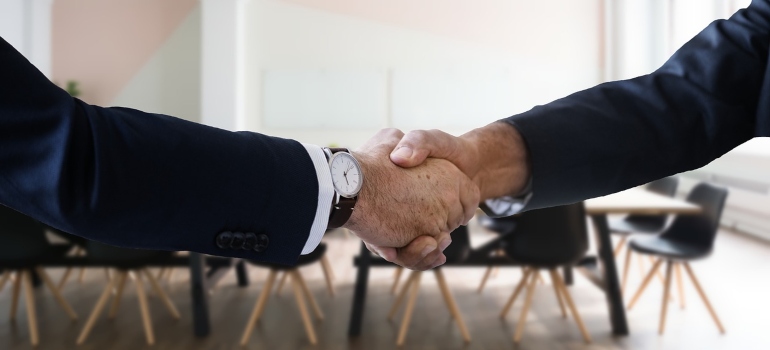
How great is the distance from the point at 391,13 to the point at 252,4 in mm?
1808

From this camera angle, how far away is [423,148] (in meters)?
1.25

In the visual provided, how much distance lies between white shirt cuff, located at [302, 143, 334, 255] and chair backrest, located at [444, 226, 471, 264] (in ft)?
9.17

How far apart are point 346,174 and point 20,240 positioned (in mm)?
3371

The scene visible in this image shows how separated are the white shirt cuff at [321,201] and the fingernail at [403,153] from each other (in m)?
0.22

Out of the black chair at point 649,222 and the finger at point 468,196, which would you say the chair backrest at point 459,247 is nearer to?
the black chair at point 649,222

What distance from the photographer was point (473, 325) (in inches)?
155

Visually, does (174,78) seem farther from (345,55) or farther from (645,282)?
(645,282)

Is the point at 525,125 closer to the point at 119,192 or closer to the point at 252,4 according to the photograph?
the point at 119,192

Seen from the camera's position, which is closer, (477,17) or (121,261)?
(121,261)

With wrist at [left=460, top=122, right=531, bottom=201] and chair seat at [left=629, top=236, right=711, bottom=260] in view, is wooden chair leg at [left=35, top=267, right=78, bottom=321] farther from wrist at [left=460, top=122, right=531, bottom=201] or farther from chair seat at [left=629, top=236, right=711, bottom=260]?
wrist at [left=460, top=122, right=531, bottom=201]

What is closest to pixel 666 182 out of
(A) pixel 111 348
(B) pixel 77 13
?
(A) pixel 111 348

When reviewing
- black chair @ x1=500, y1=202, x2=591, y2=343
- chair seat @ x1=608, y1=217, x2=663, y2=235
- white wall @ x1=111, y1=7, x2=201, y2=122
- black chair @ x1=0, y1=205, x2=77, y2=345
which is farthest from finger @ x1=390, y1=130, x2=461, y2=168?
white wall @ x1=111, y1=7, x2=201, y2=122

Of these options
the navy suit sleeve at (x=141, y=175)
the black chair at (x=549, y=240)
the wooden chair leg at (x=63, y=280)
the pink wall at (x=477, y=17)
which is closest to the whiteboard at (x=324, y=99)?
the pink wall at (x=477, y=17)

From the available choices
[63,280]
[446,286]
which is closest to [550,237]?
[446,286]
